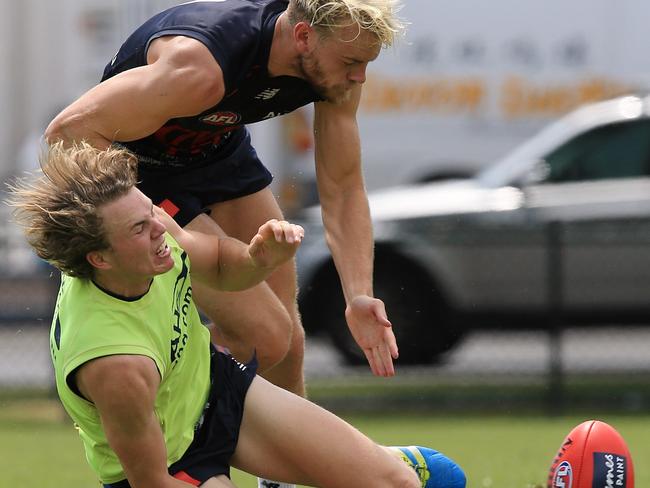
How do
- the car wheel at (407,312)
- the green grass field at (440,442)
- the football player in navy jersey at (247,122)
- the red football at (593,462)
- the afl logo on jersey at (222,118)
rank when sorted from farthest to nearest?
the car wheel at (407,312)
the green grass field at (440,442)
the red football at (593,462)
the afl logo on jersey at (222,118)
the football player in navy jersey at (247,122)

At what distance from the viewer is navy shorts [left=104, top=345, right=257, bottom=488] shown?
414 cm

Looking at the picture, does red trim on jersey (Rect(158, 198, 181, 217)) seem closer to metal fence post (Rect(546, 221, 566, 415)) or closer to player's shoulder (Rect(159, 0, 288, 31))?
player's shoulder (Rect(159, 0, 288, 31))

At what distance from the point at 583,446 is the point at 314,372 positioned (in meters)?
5.19

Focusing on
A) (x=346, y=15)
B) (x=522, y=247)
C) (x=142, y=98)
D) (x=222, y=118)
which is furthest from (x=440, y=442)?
(x=142, y=98)

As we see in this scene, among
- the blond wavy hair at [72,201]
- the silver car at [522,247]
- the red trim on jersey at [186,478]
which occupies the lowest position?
the silver car at [522,247]

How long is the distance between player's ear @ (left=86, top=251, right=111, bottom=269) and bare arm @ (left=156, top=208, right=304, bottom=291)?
1.11 feet

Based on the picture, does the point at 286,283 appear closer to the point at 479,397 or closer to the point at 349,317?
the point at 349,317

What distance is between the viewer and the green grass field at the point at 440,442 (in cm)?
665

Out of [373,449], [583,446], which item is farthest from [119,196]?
[583,446]

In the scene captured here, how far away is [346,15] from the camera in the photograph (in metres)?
4.30

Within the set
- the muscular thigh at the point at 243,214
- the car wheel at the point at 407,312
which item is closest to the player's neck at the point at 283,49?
the muscular thigh at the point at 243,214

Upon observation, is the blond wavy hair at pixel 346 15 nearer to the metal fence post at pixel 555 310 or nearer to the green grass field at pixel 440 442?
the green grass field at pixel 440 442

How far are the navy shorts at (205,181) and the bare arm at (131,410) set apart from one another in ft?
3.60

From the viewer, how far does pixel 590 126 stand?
33.7 ft
